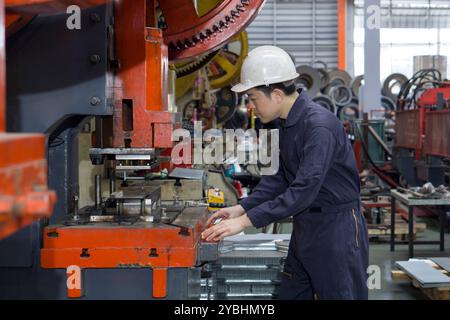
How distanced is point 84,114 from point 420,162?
19.1 ft

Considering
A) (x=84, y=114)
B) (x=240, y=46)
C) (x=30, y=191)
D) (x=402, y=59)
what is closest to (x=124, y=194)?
(x=84, y=114)

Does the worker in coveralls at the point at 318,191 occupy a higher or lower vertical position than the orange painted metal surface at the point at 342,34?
lower

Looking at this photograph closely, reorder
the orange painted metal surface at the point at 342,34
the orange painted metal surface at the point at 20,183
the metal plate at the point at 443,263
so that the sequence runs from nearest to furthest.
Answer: the orange painted metal surface at the point at 20,183
the metal plate at the point at 443,263
the orange painted metal surface at the point at 342,34

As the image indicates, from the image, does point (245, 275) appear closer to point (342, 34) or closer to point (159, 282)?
point (159, 282)

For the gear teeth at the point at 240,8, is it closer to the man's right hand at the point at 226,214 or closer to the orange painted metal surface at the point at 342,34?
the man's right hand at the point at 226,214

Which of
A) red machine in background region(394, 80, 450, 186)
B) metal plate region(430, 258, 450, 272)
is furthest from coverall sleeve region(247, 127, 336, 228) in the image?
red machine in background region(394, 80, 450, 186)

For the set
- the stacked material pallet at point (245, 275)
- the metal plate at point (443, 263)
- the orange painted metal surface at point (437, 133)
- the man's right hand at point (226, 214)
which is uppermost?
the orange painted metal surface at point (437, 133)

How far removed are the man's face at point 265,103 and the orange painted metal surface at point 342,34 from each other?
1385 centimetres

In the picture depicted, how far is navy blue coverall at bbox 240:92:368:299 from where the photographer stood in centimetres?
216

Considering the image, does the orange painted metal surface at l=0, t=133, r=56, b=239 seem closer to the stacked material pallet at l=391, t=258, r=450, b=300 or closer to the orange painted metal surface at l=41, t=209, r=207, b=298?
the orange painted metal surface at l=41, t=209, r=207, b=298

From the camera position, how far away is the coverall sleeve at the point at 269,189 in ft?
8.36

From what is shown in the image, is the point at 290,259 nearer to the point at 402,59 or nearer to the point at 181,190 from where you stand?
the point at 181,190

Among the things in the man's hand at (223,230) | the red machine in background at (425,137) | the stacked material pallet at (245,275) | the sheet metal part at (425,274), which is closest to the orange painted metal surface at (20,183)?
the man's hand at (223,230)

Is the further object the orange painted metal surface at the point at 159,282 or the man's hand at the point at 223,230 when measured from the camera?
the man's hand at the point at 223,230
